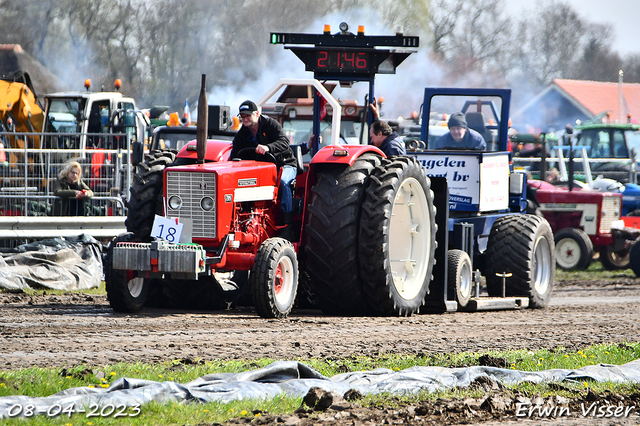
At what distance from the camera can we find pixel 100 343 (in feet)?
22.1

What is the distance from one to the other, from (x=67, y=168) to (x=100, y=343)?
7940mm

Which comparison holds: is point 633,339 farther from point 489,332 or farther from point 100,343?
point 100,343

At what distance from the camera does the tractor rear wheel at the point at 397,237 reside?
8711 millimetres

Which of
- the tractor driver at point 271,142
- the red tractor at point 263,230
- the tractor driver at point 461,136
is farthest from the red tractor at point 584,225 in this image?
the tractor driver at point 271,142

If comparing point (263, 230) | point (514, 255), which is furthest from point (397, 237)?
point (514, 255)

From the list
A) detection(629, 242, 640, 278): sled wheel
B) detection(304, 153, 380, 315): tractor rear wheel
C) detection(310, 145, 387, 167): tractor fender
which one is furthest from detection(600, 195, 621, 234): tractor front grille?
detection(304, 153, 380, 315): tractor rear wheel

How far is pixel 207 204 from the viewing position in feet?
27.3

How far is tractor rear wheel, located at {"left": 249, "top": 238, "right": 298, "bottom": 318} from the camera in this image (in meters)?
8.02

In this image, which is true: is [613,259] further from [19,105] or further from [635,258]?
[19,105]

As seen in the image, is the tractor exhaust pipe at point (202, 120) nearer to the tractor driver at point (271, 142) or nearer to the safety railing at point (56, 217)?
the tractor driver at point (271, 142)

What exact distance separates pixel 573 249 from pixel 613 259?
1.20 metres

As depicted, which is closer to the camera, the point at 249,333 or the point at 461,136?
the point at 249,333

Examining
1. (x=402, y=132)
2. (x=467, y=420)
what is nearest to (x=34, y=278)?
(x=467, y=420)

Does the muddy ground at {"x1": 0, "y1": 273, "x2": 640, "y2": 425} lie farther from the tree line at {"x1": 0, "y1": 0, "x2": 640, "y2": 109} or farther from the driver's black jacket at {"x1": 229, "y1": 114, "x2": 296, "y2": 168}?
the tree line at {"x1": 0, "y1": 0, "x2": 640, "y2": 109}
